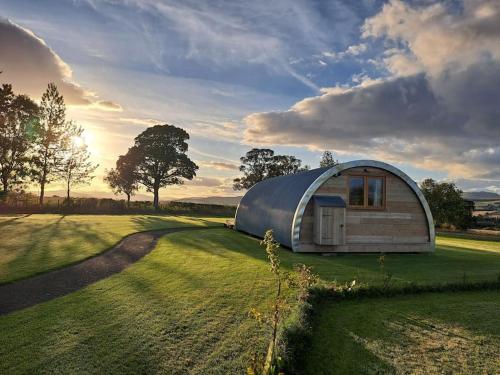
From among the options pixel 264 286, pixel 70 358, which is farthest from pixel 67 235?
pixel 70 358

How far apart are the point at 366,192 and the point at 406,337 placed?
11.8m

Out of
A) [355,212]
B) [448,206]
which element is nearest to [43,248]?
[355,212]

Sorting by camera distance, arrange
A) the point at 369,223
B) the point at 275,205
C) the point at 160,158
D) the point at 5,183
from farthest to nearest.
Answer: the point at 160,158, the point at 5,183, the point at 275,205, the point at 369,223

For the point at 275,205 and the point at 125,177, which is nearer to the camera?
the point at 275,205

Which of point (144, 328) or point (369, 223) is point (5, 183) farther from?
point (144, 328)

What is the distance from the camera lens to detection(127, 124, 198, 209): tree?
2106 inches

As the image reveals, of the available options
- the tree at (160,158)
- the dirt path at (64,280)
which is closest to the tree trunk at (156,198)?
the tree at (160,158)

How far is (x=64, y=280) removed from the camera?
36.1 feet

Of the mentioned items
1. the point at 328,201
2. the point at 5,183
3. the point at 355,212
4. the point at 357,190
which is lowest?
the point at 355,212

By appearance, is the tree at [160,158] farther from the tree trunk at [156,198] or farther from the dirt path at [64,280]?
the dirt path at [64,280]

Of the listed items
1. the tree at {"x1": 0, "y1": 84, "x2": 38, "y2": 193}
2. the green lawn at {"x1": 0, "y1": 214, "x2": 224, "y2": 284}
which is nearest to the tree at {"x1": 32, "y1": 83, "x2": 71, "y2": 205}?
the tree at {"x1": 0, "y1": 84, "x2": 38, "y2": 193}

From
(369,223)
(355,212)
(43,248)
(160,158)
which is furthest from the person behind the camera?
(160,158)

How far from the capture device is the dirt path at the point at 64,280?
912 cm

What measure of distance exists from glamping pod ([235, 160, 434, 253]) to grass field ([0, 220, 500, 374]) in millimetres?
4475
